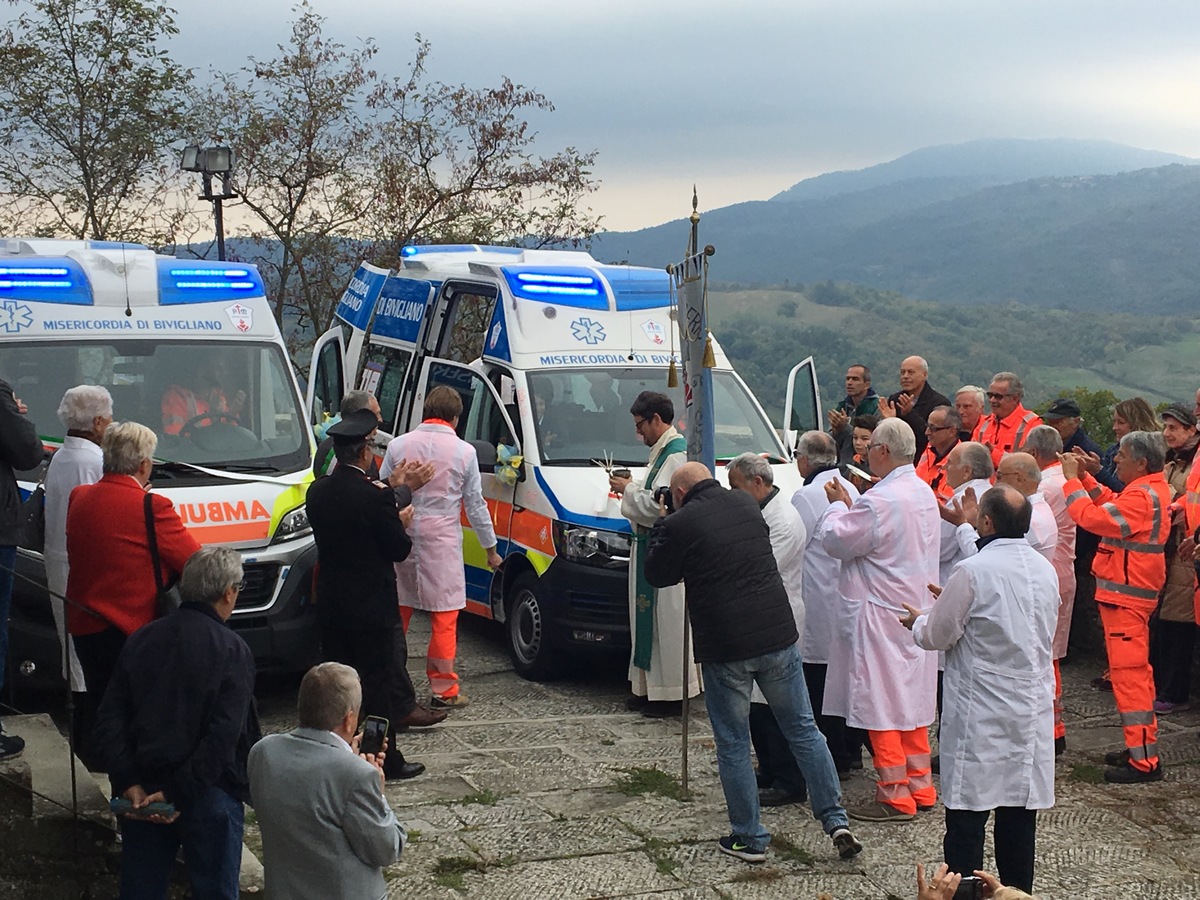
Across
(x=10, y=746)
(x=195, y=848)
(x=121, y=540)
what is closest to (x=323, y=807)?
(x=195, y=848)

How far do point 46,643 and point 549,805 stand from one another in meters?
2.95

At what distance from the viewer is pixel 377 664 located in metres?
7.15

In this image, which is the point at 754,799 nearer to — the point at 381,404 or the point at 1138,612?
the point at 1138,612

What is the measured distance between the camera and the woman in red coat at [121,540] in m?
5.80

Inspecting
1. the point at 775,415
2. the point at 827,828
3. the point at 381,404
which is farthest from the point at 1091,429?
the point at 827,828

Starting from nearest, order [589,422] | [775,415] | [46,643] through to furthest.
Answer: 1. [46,643]
2. [589,422]
3. [775,415]

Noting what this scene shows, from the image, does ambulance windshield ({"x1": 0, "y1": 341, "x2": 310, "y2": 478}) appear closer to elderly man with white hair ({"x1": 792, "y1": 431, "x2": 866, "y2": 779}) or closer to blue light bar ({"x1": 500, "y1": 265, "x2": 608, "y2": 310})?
blue light bar ({"x1": 500, "y1": 265, "x2": 608, "y2": 310})

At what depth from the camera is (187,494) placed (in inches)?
320

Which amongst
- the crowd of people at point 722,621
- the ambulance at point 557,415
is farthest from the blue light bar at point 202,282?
the ambulance at point 557,415

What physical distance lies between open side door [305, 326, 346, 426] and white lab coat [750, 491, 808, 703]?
22.7 feet

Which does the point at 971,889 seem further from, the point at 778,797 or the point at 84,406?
the point at 84,406

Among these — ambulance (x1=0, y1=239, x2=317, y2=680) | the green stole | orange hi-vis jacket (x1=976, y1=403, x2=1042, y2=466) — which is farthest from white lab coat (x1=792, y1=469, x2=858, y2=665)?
ambulance (x1=0, y1=239, x2=317, y2=680)

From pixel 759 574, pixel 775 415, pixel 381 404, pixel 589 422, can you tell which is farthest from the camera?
pixel 381 404

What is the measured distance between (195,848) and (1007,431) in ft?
22.4
